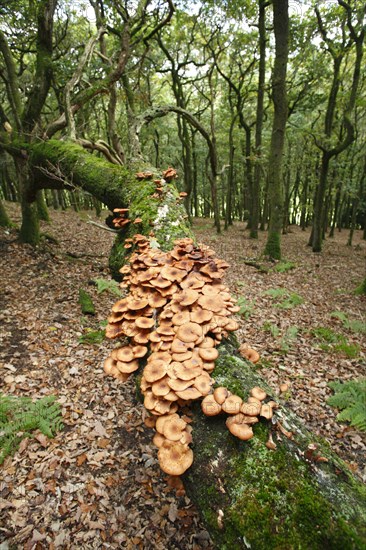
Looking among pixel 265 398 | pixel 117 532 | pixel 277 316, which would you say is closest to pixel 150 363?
pixel 265 398

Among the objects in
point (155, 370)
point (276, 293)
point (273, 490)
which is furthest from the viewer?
point (276, 293)

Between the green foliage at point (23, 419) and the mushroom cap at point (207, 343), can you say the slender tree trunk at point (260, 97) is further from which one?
the green foliage at point (23, 419)

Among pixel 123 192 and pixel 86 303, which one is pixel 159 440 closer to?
pixel 123 192

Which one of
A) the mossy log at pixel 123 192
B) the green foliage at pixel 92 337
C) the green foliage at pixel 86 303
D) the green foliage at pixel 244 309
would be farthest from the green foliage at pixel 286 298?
the green foliage at pixel 86 303

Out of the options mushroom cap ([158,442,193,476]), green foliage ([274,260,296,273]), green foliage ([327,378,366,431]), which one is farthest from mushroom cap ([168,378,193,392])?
green foliage ([274,260,296,273])

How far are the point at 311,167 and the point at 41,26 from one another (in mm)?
20806

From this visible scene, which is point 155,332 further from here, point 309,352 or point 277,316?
point 277,316

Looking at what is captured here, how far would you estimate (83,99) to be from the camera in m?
7.34

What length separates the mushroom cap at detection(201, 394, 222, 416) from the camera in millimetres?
1852

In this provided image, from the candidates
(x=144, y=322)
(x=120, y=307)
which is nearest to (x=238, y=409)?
(x=144, y=322)

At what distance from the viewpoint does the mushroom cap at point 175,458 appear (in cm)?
178

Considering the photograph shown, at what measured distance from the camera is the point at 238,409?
1.82 m

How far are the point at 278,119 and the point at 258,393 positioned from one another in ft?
36.5

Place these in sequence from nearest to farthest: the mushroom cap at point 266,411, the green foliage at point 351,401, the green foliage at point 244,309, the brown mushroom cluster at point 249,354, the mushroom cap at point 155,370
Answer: the mushroom cap at point 266,411
the mushroom cap at point 155,370
the brown mushroom cluster at point 249,354
the green foliage at point 351,401
the green foliage at point 244,309
